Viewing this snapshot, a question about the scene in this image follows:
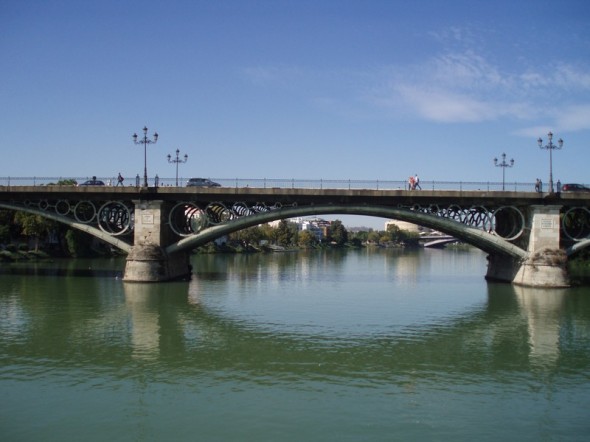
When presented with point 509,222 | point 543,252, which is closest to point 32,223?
point 509,222

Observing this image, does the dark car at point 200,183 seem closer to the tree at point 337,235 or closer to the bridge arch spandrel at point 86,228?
the bridge arch spandrel at point 86,228

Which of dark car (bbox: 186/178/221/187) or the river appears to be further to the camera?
dark car (bbox: 186/178/221/187)

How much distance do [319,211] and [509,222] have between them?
49.2 ft

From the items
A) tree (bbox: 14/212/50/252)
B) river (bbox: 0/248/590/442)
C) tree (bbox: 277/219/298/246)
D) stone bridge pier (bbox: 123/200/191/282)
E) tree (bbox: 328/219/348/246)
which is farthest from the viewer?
tree (bbox: 328/219/348/246)

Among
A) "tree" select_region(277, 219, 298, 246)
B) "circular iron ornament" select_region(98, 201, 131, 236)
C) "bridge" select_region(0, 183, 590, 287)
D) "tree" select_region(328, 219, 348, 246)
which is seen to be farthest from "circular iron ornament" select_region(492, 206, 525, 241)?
"tree" select_region(328, 219, 348, 246)

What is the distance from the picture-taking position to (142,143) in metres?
38.4

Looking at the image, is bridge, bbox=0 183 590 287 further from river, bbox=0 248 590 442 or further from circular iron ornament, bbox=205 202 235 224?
river, bbox=0 248 590 442

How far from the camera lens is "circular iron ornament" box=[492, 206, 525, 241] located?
3878 cm

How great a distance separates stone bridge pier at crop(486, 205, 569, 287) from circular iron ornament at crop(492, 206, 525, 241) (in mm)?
683

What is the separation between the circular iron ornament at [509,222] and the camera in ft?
127

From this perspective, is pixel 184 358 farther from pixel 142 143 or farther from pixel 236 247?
pixel 236 247

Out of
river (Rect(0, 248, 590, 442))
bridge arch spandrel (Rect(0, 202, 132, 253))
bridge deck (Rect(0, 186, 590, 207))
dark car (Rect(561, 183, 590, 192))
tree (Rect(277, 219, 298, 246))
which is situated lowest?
river (Rect(0, 248, 590, 442))

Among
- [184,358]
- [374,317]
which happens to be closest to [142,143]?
[374,317]

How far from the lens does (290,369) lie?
16.2 metres
